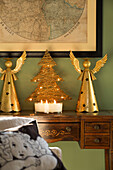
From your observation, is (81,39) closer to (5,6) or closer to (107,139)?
(5,6)

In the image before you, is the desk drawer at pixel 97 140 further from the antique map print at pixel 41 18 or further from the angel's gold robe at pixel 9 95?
the antique map print at pixel 41 18

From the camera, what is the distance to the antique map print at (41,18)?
2211mm

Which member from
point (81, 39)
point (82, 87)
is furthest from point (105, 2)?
point (82, 87)

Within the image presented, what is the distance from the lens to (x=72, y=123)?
1.89m

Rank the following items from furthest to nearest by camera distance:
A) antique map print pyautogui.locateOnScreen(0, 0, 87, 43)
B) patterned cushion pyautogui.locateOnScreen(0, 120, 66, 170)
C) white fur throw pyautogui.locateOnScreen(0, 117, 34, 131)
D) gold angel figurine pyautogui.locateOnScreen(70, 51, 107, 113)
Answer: antique map print pyautogui.locateOnScreen(0, 0, 87, 43), gold angel figurine pyautogui.locateOnScreen(70, 51, 107, 113), white fur throw pyautogui.locateOnScreen(0, 117, 34, 131), patterned cushion pyautogui.locateOnScreen(0, 120, 66, 170)

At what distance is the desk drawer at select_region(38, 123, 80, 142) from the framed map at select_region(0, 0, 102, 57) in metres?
0.69

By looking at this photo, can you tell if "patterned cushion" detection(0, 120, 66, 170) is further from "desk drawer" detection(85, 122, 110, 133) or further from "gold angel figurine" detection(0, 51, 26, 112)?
"gold angel figurine" detection(0, 51, 26, 112)

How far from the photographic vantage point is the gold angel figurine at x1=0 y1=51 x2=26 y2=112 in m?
2.07

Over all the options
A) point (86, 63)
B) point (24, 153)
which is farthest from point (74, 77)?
point (24, 153)

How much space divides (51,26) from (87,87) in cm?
66

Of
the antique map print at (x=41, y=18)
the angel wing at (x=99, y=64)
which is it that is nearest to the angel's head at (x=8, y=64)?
the antique map print at (x=41, y=18)

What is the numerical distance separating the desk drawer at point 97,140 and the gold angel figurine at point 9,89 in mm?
657

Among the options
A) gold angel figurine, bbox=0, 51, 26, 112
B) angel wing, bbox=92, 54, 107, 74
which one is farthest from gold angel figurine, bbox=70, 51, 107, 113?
gold angel figurine, bbox=0, 51, 26, 112

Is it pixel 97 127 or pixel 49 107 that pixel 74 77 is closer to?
pixel 49 107
